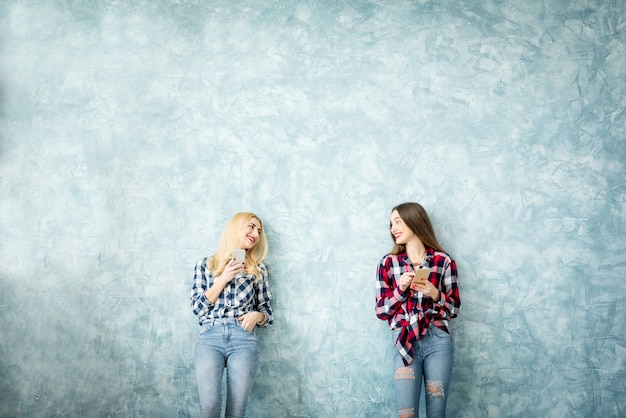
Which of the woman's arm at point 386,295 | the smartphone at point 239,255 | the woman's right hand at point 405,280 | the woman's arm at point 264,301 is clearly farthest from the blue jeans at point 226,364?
the woman's right hand at point 405,280

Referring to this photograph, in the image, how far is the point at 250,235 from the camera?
9.93 ft

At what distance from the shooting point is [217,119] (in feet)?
10.8

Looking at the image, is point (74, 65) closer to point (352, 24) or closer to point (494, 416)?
point (352, 24)

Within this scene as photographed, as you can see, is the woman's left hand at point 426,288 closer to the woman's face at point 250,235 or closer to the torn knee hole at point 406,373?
the torn knee hole at point 406,373

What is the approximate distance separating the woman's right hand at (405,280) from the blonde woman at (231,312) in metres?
0.77

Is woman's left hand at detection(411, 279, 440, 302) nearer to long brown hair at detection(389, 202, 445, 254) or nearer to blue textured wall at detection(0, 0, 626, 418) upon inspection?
long brown hair at detection(389, 202, 445, 254)

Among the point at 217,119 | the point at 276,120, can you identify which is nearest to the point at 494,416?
the point at 276,120

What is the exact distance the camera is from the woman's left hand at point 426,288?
2.72 m

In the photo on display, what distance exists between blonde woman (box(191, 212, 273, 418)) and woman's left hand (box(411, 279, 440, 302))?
856 mm

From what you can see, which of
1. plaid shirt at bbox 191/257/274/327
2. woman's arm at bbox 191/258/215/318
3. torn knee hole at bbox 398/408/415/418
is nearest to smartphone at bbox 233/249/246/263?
plaid shirt at bbox 191/257/274/327

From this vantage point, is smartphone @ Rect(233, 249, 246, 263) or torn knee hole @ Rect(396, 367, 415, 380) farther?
smartphone @ Rect(233, 249, 246, 263)

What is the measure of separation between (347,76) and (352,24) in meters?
0.34

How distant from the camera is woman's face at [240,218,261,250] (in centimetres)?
301

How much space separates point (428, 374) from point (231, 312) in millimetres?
1107
